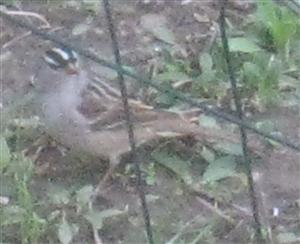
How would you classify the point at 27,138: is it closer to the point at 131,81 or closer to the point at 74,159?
the point at 74,159

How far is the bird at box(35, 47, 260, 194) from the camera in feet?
15.0

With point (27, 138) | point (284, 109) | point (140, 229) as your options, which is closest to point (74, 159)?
point (27, 138)

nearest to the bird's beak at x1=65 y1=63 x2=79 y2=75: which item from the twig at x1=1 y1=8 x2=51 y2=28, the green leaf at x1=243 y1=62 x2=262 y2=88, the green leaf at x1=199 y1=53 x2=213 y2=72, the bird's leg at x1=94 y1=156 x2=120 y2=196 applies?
the bird's leg at x1=94 y1=156 x2=120 y2=196

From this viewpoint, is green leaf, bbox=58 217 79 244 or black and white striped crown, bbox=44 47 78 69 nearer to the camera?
green leaf, bbox=58 217 79 244

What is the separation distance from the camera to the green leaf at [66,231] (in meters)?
4.20

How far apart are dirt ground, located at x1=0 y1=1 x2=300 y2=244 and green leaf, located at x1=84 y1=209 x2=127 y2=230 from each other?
0.03 meters

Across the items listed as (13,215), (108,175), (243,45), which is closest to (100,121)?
(108,175)

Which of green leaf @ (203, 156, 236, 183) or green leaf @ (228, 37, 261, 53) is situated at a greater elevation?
green leaf @ (228, 37, 261, 53)

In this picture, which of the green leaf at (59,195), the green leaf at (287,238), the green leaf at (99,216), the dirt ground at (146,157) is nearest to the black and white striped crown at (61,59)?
the dirt ground at (146,157)

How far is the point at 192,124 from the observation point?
4617 millimetres

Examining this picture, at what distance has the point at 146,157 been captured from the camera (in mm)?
4641

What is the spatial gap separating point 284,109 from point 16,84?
108cm

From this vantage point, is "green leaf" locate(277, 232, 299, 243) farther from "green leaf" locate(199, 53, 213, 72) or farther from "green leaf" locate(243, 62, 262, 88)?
"green leaf" locate(199, 53, 213, 72)

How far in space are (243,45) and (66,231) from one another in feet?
4.03
